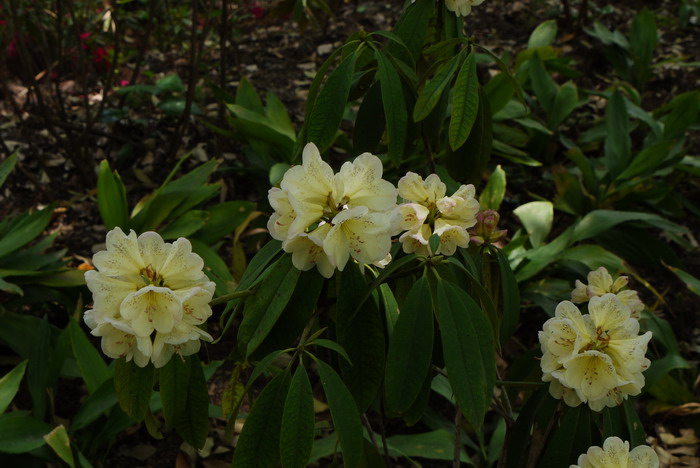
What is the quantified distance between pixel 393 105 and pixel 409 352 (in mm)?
439

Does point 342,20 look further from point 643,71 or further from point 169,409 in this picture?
point 169,409

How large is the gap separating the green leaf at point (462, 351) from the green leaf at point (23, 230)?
5.50 feet

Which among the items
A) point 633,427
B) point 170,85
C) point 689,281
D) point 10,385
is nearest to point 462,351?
point 633,427

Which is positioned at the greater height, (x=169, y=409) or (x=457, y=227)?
(x=457, y=227)

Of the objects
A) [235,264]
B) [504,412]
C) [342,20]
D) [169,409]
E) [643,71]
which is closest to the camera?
[169,409]

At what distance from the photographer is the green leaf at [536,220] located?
2.66 meters

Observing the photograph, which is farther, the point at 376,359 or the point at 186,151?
the point at 186,151

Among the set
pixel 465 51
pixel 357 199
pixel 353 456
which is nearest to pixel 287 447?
pixel 353 456

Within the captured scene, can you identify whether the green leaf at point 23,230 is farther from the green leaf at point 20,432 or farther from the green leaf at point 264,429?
the green leaf at point 264,429

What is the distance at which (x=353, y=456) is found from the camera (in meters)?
1.03

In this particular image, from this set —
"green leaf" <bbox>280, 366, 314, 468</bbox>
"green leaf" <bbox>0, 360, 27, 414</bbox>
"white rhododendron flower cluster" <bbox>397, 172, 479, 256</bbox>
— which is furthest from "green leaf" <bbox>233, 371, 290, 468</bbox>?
Result: "green leaf" <bbox>0, 360, 27, 414</bbox>

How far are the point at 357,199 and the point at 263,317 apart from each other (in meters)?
0.21

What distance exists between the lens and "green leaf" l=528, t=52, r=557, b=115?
10.7 ft

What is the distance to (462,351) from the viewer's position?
106cm
